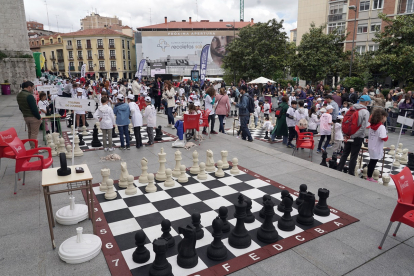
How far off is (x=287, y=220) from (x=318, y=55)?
23813 millimetres

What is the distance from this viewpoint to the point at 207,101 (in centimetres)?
1059

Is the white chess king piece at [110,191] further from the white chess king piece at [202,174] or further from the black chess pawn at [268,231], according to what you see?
the black chess pawn at [268,231]

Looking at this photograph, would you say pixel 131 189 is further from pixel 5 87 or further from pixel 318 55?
pixel 318 55

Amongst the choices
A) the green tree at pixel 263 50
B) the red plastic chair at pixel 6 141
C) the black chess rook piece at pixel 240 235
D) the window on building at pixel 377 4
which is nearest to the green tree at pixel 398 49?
the green tree at pixel 263 50

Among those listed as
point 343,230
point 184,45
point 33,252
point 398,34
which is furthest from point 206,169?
point 184,45

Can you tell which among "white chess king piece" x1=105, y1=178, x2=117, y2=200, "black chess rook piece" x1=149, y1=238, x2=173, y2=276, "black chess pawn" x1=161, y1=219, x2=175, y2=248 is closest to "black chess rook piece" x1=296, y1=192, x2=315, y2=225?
"black chess pawn" x1=161, y1=219, x2=175, y2=248

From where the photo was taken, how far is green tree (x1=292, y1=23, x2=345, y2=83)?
2436 cm

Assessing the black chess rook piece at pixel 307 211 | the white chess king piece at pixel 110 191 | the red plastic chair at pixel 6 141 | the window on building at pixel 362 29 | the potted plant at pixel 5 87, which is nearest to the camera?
the black chess rook piece at pixel 307 211

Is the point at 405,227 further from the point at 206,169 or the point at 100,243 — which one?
the point at 100,243

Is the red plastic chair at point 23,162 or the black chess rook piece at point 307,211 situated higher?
the red plastic chair at point 23,162

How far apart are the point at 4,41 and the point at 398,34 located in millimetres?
28488

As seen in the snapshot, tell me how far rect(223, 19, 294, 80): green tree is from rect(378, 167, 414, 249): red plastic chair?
85.4ft

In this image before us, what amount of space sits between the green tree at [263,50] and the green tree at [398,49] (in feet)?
30.1

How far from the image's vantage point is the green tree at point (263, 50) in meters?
28.4
